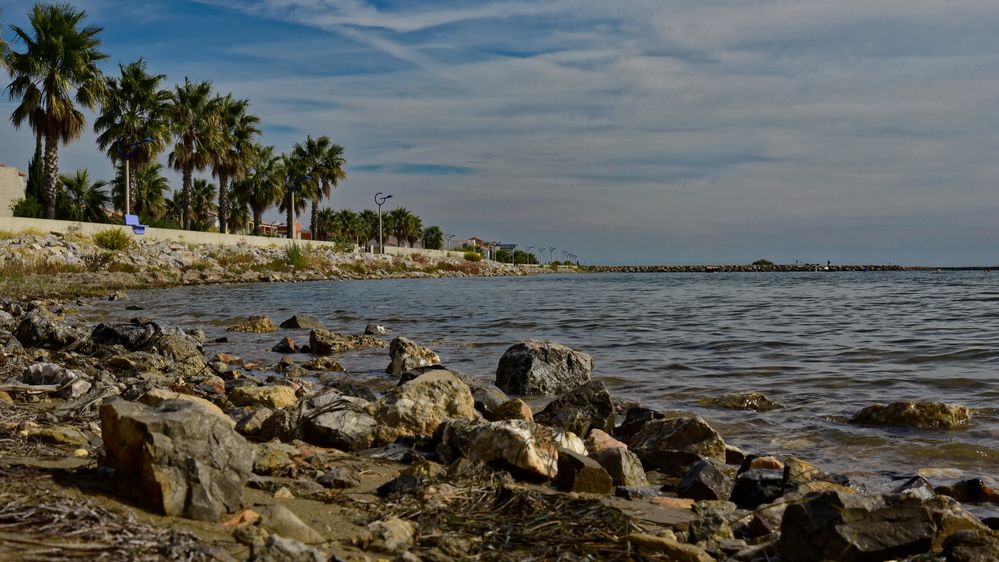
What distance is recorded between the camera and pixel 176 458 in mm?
2830

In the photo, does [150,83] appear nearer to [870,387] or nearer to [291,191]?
[291,191]

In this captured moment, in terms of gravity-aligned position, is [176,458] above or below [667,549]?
above

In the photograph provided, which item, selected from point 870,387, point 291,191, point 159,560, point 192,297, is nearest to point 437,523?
point 159,560

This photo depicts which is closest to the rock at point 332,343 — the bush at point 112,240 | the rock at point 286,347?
the rock at point 286,347

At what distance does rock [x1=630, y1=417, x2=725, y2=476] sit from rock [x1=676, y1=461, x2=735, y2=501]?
0.44 meters

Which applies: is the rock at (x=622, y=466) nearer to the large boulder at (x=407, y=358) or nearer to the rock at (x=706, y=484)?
the rock at (x=706, y=484)

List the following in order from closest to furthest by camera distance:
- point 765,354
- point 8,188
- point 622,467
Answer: point 622,467 → point 765,354 → point 8,188

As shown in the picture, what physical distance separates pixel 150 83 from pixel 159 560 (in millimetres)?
44853

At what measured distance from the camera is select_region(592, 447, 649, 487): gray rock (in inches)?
171

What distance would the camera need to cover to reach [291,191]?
59.8 meters

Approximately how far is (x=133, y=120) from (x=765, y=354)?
3984cm

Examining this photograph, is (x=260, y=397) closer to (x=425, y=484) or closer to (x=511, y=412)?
(x=511, y=412)

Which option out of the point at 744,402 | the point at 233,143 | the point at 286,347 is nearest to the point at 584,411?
the point at 744,402

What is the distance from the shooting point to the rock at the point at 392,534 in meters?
2.91
